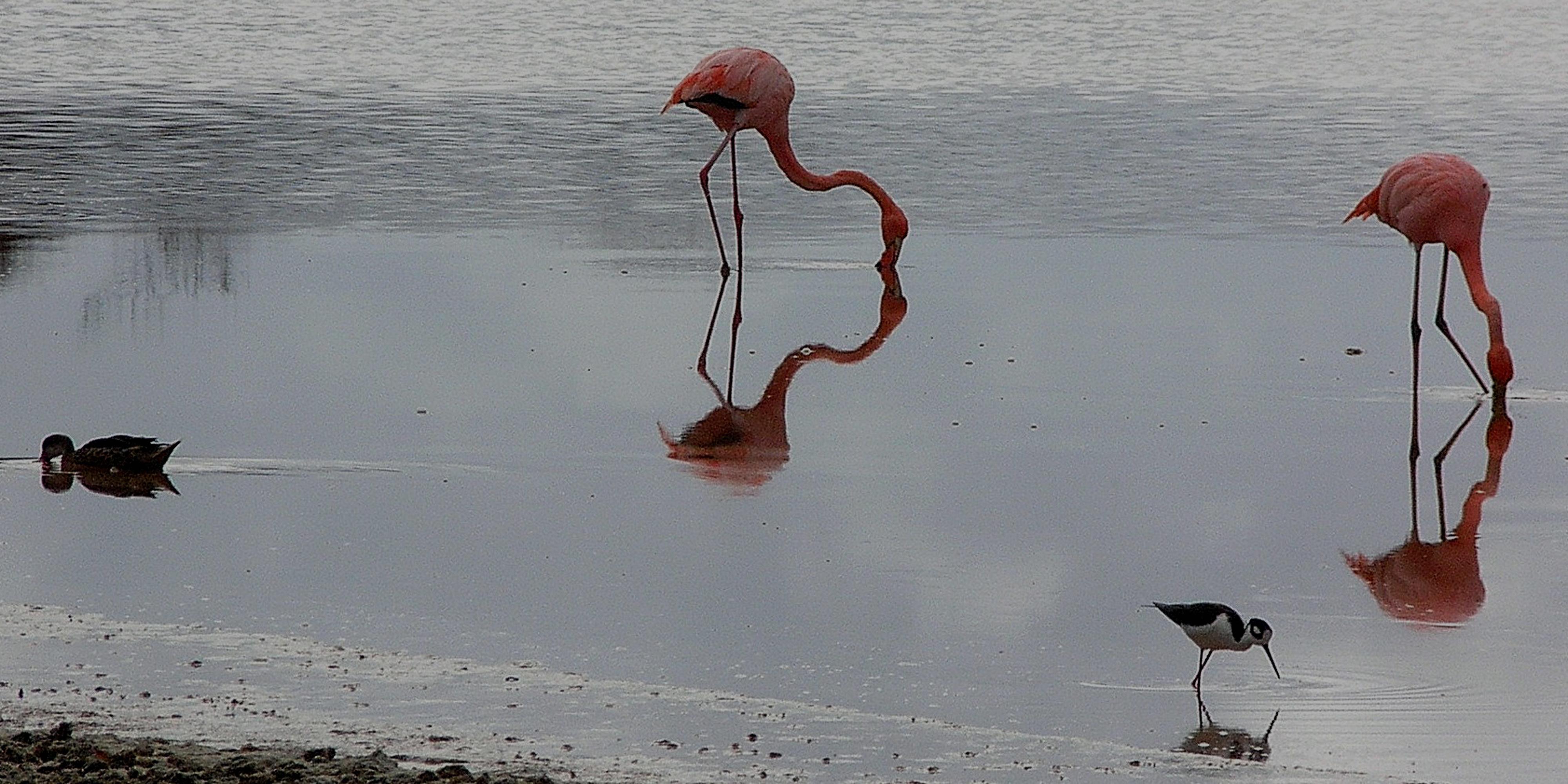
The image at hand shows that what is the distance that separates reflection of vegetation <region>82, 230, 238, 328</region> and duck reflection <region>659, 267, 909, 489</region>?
3.26m

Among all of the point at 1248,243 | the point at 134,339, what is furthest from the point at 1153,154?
the point at 134,339

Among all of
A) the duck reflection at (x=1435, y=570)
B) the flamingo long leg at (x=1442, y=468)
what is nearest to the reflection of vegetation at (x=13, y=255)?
the flamingo long leg at (x=1442, y=468)

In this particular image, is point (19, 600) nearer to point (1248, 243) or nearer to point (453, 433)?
point (453, 433)

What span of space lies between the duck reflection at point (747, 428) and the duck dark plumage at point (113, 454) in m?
2.14

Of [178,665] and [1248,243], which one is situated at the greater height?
[1248,243]

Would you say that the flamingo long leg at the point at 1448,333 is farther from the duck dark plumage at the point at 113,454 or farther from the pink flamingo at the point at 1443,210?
the duck dark plumage at the point at 113,454

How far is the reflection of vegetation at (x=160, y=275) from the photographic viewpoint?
41.4ft

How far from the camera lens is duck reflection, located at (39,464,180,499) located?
337 inches

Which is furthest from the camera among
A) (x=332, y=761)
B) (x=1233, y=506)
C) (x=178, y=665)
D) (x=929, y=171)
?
(x=929, y=171)

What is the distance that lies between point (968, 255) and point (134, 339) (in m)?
5.75

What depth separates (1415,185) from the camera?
37.6 feet

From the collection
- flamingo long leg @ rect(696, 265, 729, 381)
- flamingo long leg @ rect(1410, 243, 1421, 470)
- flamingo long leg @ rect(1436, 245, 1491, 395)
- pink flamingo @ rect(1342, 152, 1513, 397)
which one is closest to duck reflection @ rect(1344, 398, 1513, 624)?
flamingo long leg @ rect(1410, 243, 1421, 470)

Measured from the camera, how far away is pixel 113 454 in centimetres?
865

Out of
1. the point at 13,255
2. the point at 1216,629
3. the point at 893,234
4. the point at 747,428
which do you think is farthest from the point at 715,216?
the point at 1216,629
